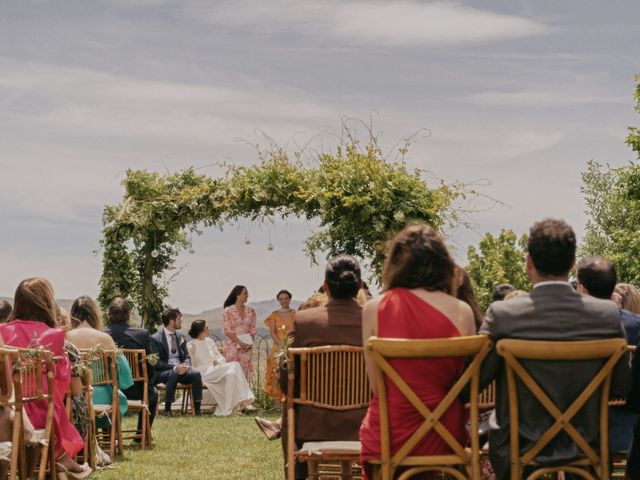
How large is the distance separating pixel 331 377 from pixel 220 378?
1153 cm

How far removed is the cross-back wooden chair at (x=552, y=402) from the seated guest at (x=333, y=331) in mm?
1701

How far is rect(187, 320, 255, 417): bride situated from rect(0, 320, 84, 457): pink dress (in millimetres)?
9418

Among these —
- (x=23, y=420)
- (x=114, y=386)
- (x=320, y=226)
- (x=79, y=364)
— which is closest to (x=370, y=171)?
(x=320, y=226)

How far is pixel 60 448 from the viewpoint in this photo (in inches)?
312

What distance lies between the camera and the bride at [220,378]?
17.5 m

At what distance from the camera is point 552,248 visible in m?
4.92

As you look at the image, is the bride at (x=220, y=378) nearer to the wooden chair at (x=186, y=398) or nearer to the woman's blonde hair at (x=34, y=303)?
the wooden chair at (x=186, y=398)

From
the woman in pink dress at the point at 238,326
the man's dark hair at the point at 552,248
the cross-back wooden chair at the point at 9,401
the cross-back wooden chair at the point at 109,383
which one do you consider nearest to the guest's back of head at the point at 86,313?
the cross-back wooden chair at the point at 109,383

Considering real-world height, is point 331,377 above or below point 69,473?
above

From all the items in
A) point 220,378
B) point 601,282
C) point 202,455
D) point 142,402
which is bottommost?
point 202,455

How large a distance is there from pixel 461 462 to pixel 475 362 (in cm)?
50

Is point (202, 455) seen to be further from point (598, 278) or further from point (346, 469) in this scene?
point (598, 278)

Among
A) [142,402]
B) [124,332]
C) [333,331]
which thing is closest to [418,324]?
[333,331]

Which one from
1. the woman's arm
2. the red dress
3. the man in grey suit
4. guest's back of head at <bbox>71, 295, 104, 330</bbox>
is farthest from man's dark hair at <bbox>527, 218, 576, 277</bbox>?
guest's back of head at <bbox>71, 295, 104, 330</bbox>
